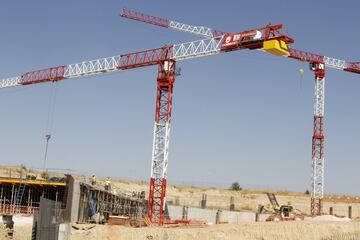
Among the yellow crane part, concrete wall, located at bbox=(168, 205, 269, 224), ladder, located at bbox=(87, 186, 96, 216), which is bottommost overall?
concrete wall, located at bbox=(168, 205, 269, 224)

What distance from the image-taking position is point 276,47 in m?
54.2

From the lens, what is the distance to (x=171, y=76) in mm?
63531

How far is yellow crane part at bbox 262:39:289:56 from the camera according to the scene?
54.1 meters

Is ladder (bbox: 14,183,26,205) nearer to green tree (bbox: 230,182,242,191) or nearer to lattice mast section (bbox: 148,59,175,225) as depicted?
lattice mast section (bbox: 148,59,175,225)

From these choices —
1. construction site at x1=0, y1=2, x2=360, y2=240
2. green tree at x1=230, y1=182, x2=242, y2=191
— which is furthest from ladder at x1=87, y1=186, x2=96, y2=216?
green tree at x1=230, y1=182, x2=242, y2=191

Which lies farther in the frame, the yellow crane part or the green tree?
the green tree

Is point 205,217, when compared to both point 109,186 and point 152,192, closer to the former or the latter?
point 152,192

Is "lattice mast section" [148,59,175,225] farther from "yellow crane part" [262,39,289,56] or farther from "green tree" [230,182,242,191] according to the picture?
"green tree" [230,182,242,191]

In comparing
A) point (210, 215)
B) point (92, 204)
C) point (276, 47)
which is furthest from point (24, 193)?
point (276, 47)

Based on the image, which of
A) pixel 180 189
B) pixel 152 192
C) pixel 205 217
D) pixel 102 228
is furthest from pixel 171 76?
pixel 180 189

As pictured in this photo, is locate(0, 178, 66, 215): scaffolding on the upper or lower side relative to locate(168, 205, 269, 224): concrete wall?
upper

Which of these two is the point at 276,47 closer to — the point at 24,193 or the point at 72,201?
the point at 72,201

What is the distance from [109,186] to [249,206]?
41.1 meters

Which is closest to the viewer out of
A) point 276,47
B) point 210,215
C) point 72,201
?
point 72,201
